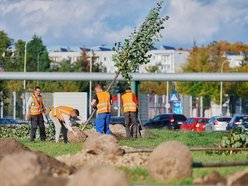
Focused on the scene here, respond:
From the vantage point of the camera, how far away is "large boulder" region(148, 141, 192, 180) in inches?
690

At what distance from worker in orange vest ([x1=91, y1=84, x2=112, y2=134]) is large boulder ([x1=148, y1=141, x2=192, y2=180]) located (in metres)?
16.4

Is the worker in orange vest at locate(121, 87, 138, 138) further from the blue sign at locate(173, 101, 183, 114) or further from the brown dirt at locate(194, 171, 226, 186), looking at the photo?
the blue sign at locate(173, 101, 183, 114)

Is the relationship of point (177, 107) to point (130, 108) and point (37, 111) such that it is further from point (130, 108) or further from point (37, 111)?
point (37, 111)

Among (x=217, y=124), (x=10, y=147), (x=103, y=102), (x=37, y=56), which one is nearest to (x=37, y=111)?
(x=103, y=102)

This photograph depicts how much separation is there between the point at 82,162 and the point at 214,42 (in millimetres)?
130571

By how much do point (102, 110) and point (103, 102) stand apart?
0.32 meters

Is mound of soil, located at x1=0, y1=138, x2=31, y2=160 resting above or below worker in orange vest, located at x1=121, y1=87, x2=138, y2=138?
below

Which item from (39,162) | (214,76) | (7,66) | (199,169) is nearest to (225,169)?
(199,169)

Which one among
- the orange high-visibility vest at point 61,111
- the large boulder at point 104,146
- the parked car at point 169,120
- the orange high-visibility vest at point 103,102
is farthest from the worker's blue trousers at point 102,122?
the parked car at point 169,120

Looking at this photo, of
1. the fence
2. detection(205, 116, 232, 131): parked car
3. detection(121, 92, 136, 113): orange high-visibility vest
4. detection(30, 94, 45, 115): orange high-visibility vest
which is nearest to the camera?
detection(30, 94, 45, 115): orange high-visibility vest

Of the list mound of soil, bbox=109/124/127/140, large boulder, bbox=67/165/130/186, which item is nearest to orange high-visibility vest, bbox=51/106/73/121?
mound of soil, bbox=109/124/127/140

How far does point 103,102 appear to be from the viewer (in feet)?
114

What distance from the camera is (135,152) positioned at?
76.1 ft

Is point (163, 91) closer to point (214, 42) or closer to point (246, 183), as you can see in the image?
point (214, 42)
